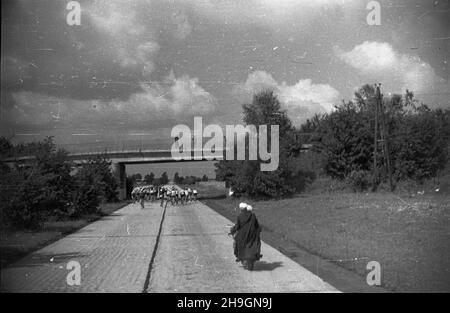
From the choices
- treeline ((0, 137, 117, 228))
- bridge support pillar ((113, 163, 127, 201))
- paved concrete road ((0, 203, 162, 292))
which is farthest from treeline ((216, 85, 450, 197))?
paved concrete road ((0, 203, 162, 292))

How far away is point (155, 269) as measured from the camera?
40.9 feet

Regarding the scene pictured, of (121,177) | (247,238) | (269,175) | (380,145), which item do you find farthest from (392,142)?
(247,238)

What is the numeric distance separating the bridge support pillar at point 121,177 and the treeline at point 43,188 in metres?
28.7

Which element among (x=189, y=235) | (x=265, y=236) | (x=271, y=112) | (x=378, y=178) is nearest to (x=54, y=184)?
(x=189, y=235)

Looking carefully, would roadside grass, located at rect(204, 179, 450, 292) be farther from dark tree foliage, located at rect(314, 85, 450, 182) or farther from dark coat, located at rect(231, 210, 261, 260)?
dark tree foliage, located at rect(314, 85, 450, 182)

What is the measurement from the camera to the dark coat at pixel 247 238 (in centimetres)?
1235

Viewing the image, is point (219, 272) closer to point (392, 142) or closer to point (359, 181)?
point (359, 181)

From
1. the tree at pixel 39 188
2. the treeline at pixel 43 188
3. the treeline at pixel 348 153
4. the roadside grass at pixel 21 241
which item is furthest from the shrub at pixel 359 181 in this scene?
the roadside grass at pixel 21 241

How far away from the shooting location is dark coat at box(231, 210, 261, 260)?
12.4 m

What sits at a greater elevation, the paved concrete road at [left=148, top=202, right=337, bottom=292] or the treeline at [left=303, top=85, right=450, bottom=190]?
the treeline at [left=303, top=85, right=450, bottom=190]

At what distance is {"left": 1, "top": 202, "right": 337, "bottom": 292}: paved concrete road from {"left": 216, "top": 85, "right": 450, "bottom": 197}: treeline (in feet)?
113

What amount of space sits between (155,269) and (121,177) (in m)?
58.9
